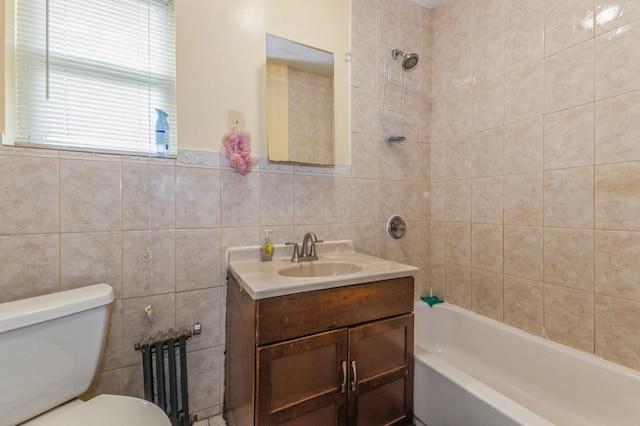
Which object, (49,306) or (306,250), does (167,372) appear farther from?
(306,250)

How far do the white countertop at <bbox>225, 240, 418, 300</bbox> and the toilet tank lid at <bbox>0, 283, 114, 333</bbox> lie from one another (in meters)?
0.49

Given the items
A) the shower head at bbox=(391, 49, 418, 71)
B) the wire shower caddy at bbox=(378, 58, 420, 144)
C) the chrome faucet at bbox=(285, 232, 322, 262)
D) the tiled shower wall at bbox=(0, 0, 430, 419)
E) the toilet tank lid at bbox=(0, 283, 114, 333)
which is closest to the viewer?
the toilet tank lid at bbox=(0, 283, 114, 333)

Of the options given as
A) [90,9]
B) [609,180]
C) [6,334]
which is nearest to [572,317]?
[609,180]

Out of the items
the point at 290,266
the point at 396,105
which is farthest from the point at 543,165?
the point at 290,266

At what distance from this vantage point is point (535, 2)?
1434 millimetres

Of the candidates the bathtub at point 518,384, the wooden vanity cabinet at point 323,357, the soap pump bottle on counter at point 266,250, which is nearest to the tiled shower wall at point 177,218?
the soap pump bottle on counter at point 266,250

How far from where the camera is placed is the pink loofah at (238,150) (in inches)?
51.6

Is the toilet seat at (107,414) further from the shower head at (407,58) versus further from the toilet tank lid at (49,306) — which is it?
the shower head at (407,58)

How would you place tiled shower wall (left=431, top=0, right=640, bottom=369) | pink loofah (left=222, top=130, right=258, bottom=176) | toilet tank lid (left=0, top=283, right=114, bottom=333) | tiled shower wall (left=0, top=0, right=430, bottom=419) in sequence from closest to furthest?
toilet tank lid (left=0, top=283, right=114, bottom=333) < tiled shower wall (left=0, top=0, right=430, bottom=419) < tiled shower wall (left=431, top=0, right=640, bottom=369) < pink loofah (left=222, top=130, right=258, bottom=176)

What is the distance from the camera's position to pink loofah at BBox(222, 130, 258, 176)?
1312 millimetres

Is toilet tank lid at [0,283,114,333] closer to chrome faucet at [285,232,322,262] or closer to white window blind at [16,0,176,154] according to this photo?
white window blind at [16,0,176,154]

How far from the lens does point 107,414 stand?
889mm

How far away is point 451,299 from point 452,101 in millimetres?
1395

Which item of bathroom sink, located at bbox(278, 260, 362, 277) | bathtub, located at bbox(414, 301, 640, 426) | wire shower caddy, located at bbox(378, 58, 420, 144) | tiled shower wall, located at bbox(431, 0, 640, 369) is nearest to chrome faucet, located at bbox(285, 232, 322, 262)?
bathroom sink, located at bbox(278, 260, 362, 277)
